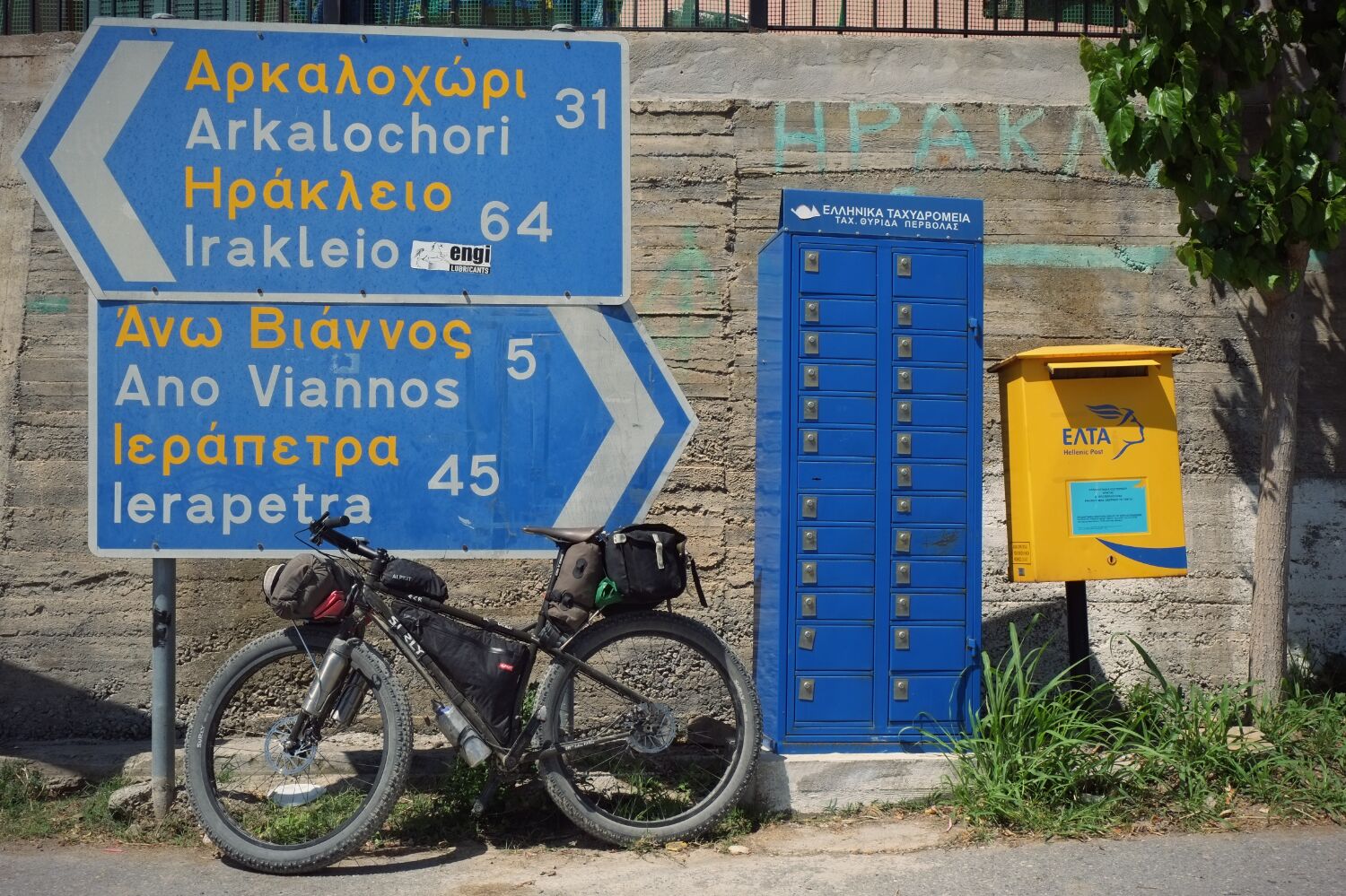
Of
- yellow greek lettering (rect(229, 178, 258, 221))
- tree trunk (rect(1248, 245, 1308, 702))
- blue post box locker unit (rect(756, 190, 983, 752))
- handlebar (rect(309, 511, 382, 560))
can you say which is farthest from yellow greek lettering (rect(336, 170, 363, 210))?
tree trunk (rect(1248, 245, 1308, 702))

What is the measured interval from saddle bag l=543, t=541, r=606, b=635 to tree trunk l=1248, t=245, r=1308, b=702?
9.78 feet

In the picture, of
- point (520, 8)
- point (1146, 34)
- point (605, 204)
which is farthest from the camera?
point (520, 8)

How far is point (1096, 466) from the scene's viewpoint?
4668 mm

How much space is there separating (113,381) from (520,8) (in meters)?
2.87

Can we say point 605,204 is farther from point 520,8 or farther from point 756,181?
point 520,8

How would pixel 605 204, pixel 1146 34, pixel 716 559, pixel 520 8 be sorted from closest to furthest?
pixel 605 204 → pixel 1146 34 → pixel 716 559 → pixel 520 8

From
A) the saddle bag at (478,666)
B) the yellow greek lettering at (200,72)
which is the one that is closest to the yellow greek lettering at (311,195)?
the yellow greek lettering at (200,72)

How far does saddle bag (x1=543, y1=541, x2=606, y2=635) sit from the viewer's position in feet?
13.8

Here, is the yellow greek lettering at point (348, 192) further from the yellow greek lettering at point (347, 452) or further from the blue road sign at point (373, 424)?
the yellow greek lettering at point (347, 452)

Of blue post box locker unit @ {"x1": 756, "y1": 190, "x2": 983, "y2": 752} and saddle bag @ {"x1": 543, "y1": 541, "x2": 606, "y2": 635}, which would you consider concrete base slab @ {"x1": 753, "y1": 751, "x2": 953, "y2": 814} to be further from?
saddle bag @ {"x1": 543, "y1": 541, "x2": 606, "y2": 635}

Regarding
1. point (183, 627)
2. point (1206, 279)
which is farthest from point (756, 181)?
point (183, 627)

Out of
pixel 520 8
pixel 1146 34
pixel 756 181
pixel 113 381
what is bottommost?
pixel 113 381

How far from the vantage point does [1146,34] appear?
5.03 m

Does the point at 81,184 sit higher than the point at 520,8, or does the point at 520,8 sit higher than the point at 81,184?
the point at 520,8
